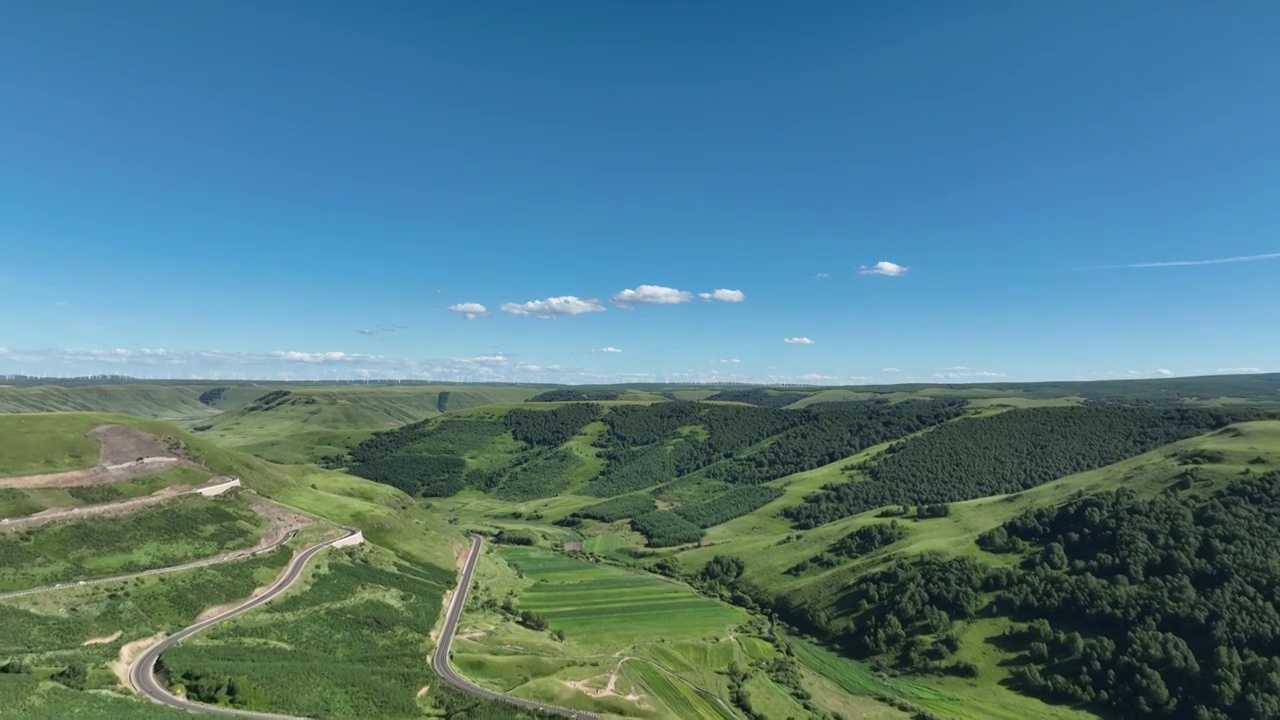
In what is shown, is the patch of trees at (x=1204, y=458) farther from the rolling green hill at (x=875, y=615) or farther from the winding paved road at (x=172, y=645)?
the winding paved road at (x=172, y=645)

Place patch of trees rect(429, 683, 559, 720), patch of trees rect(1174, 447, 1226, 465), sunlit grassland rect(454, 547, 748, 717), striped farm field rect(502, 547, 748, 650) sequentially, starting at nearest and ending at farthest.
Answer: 1. patch of trees rect(429, 683, 559, 720)
2. sunlit grassland rect(454, 547, 748, 717)
3. striped farm field rect(502, 547, 748, 650)
4. patch of trees rect(1174, 447, 1226, 465)

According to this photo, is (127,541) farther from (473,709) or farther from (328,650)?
(473,709)

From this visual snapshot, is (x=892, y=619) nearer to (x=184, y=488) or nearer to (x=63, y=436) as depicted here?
(x=184, y=488)

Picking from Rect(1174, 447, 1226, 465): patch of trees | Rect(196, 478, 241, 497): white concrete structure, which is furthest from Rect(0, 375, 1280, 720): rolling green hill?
Rect(196, 478, 241, 497): white concrete structure

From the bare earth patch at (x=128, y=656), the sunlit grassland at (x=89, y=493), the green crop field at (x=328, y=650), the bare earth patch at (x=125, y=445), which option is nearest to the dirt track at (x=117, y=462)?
the bare earth patch at (x=125, y=445)

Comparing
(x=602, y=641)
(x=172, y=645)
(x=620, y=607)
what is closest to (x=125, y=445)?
(x=172, y=645)

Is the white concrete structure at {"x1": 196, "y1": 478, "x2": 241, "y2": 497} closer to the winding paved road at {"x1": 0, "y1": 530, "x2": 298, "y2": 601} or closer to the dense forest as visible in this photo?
the winding paved road at {"x1": 0, "y1": 530, "x2": 298, "y2": 601}
